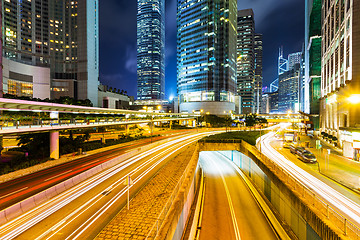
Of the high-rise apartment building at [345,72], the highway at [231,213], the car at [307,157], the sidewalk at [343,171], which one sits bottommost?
the highway at [231,213]

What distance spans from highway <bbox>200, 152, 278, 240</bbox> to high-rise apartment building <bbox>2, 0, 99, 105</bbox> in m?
104

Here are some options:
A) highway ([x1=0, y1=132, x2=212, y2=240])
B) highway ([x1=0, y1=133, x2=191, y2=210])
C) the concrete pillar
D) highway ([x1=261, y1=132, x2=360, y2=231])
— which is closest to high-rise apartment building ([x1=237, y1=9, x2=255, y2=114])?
highway ([x1=261, y1=132, x2=360, y2=231])

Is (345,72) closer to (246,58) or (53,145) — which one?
(53,145)

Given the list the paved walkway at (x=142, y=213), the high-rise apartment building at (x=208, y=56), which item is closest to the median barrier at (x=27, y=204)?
the paved walkway at (x=142, y=213)

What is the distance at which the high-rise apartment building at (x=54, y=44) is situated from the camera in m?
100

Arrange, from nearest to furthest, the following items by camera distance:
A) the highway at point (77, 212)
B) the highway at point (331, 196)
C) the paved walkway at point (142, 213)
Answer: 1. the paved walkway at point (142, 213)
2. the highway at point (77, 212)
3. the highway at point (331, 196)

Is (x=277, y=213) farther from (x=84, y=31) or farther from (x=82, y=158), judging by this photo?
(x=84, y=31)

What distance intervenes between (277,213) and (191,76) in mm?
110913

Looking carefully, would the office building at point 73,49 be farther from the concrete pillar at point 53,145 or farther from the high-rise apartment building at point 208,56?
the concrete pillar at point 53,145

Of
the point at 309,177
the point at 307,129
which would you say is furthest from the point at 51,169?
the point at 307,129

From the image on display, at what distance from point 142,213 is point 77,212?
16.3 feet

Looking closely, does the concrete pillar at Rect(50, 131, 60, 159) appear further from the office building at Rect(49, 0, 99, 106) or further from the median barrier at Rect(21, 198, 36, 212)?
the office building at Rect(49, 0, 99, 106)

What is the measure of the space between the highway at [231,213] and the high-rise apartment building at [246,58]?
179865 mm

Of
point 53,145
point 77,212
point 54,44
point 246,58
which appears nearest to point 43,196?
point 77,212
